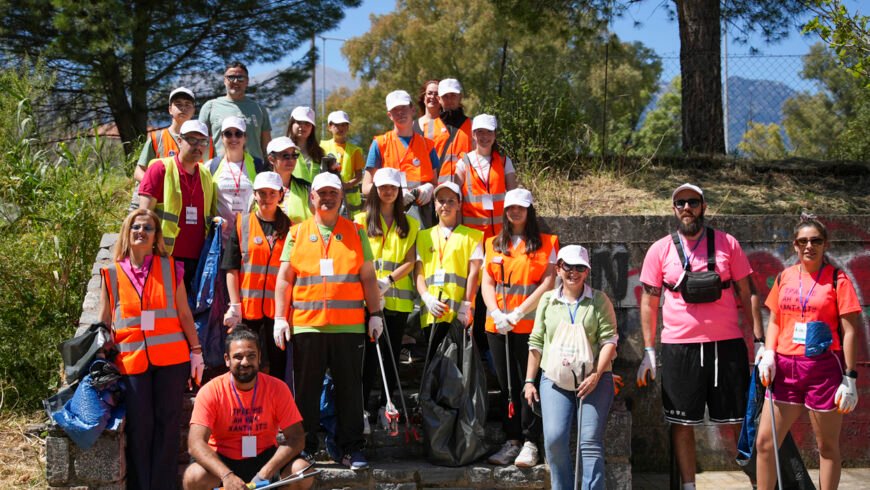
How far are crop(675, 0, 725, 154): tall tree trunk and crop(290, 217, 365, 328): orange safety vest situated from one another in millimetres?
5475

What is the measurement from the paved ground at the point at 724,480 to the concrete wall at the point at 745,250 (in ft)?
0.42

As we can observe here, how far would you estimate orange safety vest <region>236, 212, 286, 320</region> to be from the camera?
586cm

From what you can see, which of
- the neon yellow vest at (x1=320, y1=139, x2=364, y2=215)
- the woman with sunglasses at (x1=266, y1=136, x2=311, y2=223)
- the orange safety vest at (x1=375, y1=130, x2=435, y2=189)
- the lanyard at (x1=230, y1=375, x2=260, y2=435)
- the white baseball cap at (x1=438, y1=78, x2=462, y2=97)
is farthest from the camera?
the neon yellow vest at (x1=320, y1=139, x2=364, y2=215)

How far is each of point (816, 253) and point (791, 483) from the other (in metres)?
1.47

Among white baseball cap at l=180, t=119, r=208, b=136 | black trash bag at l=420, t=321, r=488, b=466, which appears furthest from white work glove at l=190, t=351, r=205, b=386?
white baseball cap at l=180, t=119, r=208, b=136

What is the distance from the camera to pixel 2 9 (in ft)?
37.9

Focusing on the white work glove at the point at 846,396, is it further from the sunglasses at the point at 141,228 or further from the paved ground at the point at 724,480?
the sunglasses at the point at 141,228

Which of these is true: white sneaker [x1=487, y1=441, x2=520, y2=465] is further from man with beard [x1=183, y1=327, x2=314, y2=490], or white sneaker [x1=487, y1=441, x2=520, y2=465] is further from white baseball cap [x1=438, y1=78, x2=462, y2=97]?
white baseball cap [x1=438, y1=78, x2=462, y2=97]

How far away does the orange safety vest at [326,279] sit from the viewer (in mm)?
5602

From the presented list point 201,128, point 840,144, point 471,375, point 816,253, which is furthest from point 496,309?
point 840,144

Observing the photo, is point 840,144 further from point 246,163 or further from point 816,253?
point 246,163

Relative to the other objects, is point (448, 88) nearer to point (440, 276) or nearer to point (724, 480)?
point (440, 276)

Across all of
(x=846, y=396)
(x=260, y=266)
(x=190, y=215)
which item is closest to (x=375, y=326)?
(x=260, y=266)

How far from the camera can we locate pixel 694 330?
5543 mm
